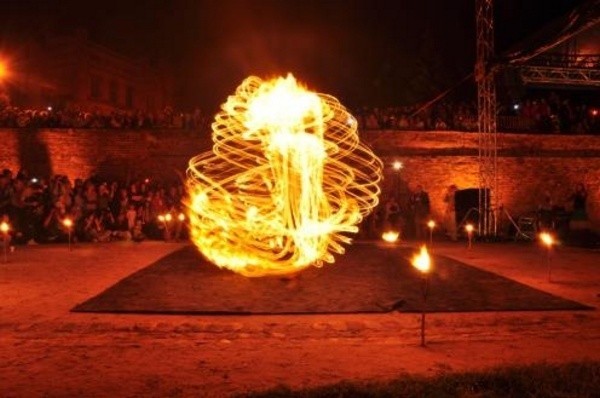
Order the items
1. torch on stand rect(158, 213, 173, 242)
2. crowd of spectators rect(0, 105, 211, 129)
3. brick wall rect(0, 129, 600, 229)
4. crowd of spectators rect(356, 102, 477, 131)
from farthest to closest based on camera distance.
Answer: crowd of spectators rect(356, 102, 477, 131) < crowd of spectators rect(0, 105, 211, 129) < brick wall rect(0, 129, 600, 229) < torch on stand rect(158, 213, 173, 242)

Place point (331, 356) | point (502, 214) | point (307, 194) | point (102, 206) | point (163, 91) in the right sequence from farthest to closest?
point (163, 91) → point (502, 214) → point (102, 206) → point (307, 194) → point (331, 356)

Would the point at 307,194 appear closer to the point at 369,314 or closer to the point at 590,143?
the point at 369,314

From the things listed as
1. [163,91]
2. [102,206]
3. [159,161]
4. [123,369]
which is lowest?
[123,369]

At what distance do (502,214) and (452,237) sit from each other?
4.21m

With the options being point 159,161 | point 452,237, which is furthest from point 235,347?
point 159,161

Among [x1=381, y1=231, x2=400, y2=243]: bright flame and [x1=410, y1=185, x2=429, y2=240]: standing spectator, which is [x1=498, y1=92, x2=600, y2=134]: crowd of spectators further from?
[x1=381, y1=231, x2=400, y2=243]: bright flame

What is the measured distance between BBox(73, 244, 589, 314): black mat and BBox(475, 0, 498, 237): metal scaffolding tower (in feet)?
25.6

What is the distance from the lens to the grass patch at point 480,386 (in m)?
5.52

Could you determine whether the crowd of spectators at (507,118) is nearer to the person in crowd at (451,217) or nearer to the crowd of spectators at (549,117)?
the crowd of spectators at (549,117)

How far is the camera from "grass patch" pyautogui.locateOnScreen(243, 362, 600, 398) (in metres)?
5.52

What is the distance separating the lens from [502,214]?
82.9 ft

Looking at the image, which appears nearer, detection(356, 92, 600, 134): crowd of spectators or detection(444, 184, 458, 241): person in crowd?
detection(444, 184, 458, 241): person in crowd

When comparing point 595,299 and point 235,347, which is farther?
point 595,299

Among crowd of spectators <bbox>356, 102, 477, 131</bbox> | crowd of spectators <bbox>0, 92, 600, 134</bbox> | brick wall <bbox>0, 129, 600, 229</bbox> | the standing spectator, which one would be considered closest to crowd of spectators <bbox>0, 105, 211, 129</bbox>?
crowd of spectators <bbox>0, 92, 600, 134</bbox>
